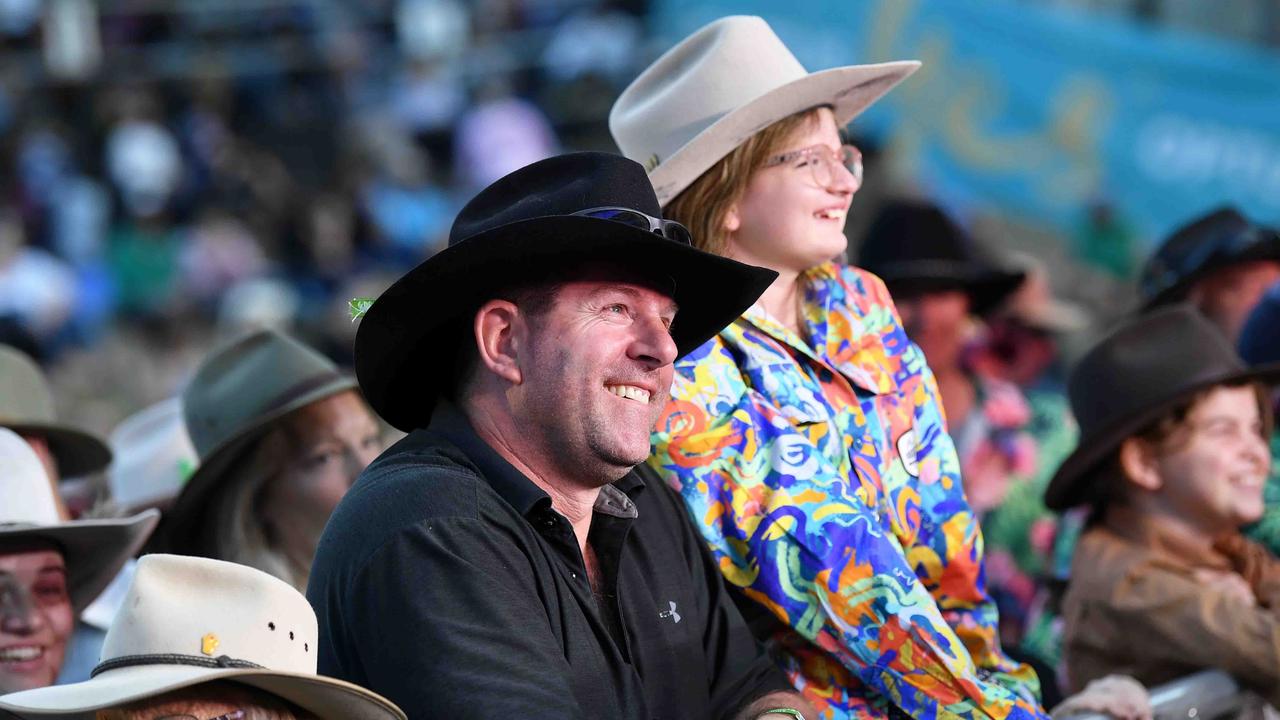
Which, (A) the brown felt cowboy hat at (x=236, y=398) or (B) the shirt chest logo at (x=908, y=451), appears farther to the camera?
(A) the brown felt cowboy hat at (x=236, y=398)

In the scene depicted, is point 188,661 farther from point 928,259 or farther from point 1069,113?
point 1069,113

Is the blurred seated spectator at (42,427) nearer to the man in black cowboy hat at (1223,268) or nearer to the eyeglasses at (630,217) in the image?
the eyeglasses at (630,217)

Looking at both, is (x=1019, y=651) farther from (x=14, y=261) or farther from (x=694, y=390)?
(x=14, y=261)

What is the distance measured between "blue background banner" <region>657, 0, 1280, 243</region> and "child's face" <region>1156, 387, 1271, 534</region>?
661 centimetres

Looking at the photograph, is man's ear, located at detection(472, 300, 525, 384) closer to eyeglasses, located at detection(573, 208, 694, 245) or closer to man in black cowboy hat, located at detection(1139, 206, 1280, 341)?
eyeglasses, located at detection(573, 208, 694, 245)

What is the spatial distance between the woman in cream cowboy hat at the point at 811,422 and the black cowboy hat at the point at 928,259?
2.96 metres

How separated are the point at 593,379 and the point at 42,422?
269 cm

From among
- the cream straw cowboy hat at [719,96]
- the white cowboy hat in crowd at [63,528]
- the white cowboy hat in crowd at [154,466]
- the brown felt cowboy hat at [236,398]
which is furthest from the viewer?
the white cowboy hat in crowd at [154,466]

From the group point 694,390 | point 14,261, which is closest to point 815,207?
point 694,390

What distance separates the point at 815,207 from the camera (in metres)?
3.85

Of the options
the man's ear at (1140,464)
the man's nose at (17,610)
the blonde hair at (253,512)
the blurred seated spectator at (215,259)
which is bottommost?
the blurred seated spectator at (215,259)

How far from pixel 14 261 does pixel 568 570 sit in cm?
1340

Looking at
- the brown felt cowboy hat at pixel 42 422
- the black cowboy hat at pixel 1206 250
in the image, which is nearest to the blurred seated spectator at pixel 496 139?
the black cowboy hat at pixel 1206 250

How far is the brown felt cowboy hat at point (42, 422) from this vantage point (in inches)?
209
